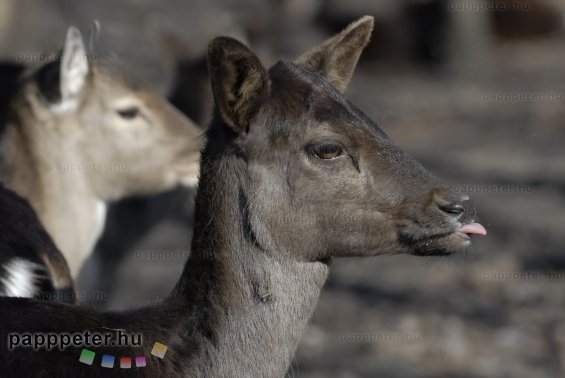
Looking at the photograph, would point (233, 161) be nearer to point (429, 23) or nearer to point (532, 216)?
point (532, 216)

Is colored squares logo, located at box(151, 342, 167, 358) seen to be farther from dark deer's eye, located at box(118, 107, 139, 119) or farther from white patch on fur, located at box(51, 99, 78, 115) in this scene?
dark deer's eye, located at box(118, 107, 139, 119)

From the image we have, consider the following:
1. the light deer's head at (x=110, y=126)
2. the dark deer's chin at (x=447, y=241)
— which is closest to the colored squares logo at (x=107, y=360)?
the dark deer's chin at (x=447, y=241)

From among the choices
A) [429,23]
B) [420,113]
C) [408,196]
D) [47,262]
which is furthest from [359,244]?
[429,23]

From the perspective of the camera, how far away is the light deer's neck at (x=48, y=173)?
745 cm

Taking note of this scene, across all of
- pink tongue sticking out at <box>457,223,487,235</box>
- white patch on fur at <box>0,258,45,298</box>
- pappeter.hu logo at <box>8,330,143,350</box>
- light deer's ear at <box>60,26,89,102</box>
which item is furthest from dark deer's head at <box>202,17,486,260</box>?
light deer's ear at <box>60,26,89,102</box>

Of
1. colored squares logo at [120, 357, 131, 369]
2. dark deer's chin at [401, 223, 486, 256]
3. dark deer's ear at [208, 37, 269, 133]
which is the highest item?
dark deer's ear at [208, 37, 269, 133]

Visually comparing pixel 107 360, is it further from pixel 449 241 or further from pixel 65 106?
pixel 65 106

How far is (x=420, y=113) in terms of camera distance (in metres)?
17.4

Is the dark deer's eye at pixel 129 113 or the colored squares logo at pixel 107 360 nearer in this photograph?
the colored squares logo at pixel 107 360

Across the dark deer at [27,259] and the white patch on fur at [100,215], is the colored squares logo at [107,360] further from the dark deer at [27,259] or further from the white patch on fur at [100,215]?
the white patch on fur at [100,215]

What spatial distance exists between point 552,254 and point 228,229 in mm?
7169

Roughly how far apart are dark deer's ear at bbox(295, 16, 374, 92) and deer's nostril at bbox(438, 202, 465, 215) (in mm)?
896

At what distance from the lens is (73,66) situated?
7.41 meters

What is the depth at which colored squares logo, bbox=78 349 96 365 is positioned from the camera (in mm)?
4164
